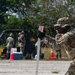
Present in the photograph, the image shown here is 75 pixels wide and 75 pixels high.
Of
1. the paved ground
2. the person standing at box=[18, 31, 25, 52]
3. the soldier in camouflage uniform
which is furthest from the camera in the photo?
the person standing at box=[18, 31, 25, 52]

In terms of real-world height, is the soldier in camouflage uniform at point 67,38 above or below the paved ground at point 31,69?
above

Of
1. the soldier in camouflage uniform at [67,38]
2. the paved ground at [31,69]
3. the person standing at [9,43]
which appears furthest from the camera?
the person standing at [9,43]

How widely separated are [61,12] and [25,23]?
8.11 metres

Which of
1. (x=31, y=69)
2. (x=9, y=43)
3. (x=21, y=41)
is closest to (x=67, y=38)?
(x=31, y=69)

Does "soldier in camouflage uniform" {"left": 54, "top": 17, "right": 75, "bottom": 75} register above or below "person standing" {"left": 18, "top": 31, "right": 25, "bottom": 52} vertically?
below

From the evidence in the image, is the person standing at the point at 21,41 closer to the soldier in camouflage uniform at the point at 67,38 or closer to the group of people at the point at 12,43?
the group of people at the point at 12,43

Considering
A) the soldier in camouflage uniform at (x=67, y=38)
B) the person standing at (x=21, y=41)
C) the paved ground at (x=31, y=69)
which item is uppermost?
the person standing at (x=21, y=41)

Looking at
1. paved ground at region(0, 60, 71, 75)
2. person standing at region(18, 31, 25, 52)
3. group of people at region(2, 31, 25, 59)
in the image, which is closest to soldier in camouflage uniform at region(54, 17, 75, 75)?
paved ground at region(0, 60, 71, 75)

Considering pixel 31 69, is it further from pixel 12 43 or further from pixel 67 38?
pixel 67 38

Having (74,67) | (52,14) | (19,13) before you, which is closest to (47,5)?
(52,14)

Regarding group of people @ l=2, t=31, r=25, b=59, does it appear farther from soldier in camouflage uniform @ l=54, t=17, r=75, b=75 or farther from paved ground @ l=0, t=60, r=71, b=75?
soldier in camouflage uniform @ l=54, t=17, r=75, b=75

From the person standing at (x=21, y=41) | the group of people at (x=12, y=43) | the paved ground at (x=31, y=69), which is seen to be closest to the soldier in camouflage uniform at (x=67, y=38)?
the paved ground at (x=31, y=69)

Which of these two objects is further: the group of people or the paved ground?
the group of people

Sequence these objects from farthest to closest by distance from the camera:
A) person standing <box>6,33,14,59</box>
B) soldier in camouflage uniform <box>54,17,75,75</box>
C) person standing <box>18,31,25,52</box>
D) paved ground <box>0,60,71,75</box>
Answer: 1. person standing <box>18,31,25,52</box>
2. person standing <box>6,33,14,59</box>
3. paved ground <box>0,60,71,75</box>
4. soldier in camouflage uniform <box>54,17,75,75</box>
